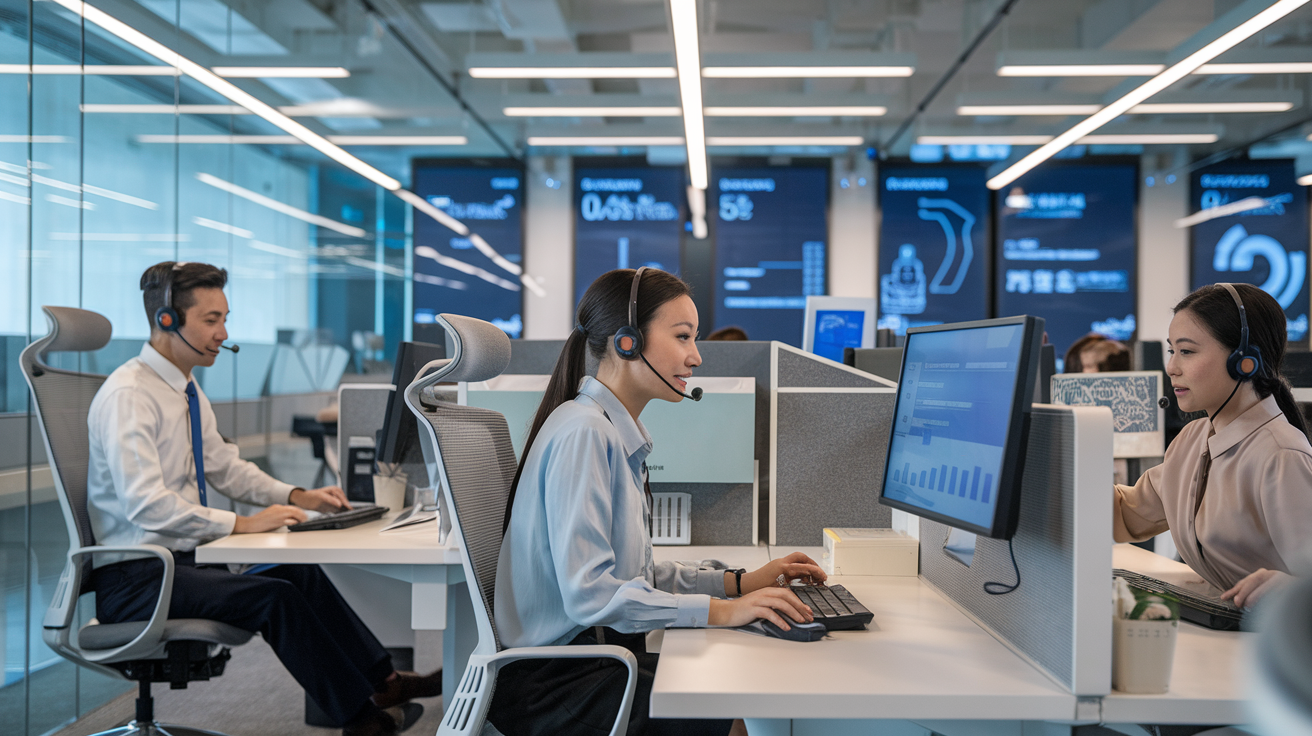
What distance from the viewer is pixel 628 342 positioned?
1.33 m

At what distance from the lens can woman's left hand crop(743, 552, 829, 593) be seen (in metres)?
1.42

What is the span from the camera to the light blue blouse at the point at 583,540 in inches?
46.2

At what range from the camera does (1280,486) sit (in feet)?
4.34

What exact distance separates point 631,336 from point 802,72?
314 centimetres

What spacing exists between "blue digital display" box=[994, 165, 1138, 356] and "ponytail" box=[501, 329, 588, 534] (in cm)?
512

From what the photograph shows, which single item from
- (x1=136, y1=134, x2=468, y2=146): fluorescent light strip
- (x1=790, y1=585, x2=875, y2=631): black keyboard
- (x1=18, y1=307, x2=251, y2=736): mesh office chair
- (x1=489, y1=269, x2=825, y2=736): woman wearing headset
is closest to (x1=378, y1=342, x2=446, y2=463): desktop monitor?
(x1=18, y1=307, x2=251, y2=736): mesh office chair

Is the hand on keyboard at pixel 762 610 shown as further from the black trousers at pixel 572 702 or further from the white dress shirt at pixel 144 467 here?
the white dress shirt at pixel 144 467

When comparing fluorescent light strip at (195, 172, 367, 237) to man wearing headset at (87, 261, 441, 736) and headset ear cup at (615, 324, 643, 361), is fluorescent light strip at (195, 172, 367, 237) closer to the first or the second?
man wearing headset at (87, 261, 441, 736)

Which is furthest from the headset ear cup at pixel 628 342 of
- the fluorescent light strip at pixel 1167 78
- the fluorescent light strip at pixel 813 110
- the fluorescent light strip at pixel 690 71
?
the fluorescent light strip at pixel 813 110

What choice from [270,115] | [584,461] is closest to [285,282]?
[270,115]

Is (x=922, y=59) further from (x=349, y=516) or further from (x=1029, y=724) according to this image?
(x=1029, y=724)

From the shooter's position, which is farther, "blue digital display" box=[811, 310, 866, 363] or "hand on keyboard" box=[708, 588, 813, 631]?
"blue digital display" box=[811, 310, 866, 363]

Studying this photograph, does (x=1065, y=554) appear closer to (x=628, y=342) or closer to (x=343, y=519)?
(x=628, y=342)

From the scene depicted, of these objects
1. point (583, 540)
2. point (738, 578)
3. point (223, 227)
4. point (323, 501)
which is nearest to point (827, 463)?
point (738, 578)
